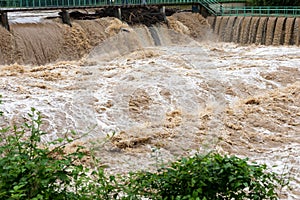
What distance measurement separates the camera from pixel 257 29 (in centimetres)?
1891

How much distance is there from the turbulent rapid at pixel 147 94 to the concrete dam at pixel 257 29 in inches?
39.7

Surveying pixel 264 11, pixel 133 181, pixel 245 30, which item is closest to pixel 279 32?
pixel 245 30

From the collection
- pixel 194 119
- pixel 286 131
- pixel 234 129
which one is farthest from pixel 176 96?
pixel 286 131

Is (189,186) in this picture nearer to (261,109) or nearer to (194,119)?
(194,119)

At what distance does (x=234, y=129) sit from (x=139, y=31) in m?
10.5

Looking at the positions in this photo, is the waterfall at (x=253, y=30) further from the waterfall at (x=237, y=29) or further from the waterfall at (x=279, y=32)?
the waterfall at (x=279, y=32)

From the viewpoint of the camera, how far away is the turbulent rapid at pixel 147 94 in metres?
7.96

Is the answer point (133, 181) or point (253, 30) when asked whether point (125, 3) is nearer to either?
point (253, 30)

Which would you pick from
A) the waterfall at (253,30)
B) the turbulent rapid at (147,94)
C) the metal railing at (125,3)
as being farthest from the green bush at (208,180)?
the waterfall at (253,30)

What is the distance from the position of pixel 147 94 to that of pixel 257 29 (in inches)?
411

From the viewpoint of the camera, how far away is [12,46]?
45.7 ft

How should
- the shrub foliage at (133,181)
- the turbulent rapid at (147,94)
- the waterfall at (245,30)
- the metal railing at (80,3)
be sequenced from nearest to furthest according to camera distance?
1. the shrub foliage at (133,181)
2. the turbulent rapid at (147,94)
3. the metal railing at (80,3)
4. the waterfall at (245,30)

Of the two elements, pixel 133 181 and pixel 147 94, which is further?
pixel 147 94

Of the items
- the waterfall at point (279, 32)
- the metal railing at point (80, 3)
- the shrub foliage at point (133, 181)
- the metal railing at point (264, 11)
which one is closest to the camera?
the shrub foliage at point (133, 181)
